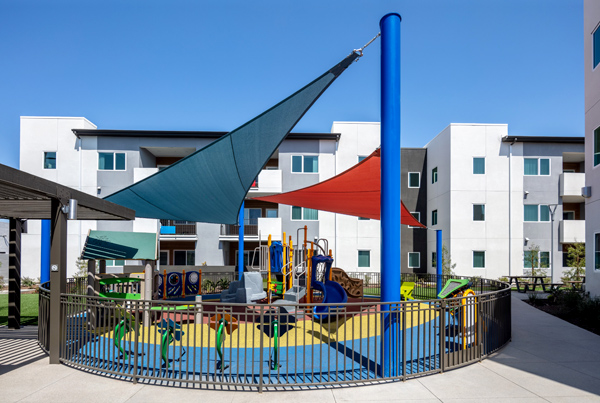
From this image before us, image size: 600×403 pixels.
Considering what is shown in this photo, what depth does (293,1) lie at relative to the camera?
8.91m

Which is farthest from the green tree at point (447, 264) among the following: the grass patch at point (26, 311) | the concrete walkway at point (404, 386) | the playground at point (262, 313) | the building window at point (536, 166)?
the grass patch at point (26, 311)

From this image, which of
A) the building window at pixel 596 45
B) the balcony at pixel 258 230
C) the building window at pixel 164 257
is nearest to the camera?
the building window at pixel 596 45

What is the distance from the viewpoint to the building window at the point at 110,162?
982 inches

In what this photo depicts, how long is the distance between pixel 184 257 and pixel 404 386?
73.9ft

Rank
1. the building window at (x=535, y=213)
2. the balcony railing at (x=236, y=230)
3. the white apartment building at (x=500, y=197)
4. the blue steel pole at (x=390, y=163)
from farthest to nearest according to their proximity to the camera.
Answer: the balcony railing at (x=236, y=230)
the building window at (x=535, y=213)
the white apartment building at (x=500, y=197)
the blue steel pole at (x=390, y=163)

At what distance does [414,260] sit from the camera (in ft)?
91.1

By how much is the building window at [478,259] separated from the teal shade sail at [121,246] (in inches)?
756

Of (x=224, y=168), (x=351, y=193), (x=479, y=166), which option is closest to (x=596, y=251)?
(x=351, y=193)

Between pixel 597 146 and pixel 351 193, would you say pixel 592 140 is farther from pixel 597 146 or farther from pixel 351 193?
pixel 351 193

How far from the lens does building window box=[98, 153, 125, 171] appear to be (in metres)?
24.9

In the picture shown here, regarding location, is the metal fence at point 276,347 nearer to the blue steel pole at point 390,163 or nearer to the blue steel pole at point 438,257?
the blue steel pole at point 390,163

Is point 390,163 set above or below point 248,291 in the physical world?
above

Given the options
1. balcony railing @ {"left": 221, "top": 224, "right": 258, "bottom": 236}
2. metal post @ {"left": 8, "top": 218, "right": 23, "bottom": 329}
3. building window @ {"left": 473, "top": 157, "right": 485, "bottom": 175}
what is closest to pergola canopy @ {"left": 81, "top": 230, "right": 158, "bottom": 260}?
metal post @ {"left": 8, "top": 218, "right": 23, "bottom": 329}

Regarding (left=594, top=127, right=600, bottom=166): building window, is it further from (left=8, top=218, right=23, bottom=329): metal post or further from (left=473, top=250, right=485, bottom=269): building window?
(left=8, top=218, right=23, bottom=329): metal post
